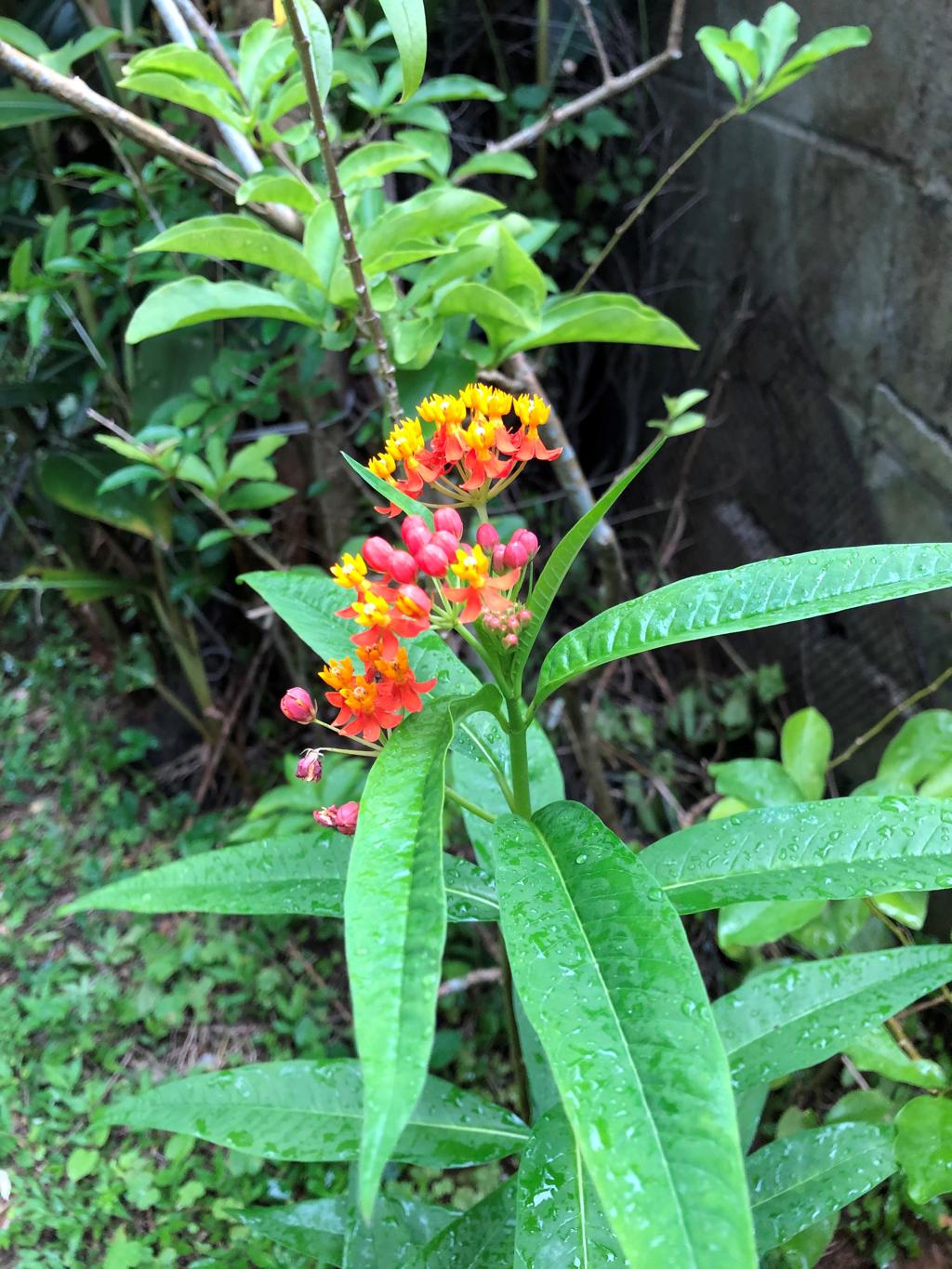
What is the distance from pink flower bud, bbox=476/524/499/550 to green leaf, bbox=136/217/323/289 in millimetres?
508

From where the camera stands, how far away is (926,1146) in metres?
0.89

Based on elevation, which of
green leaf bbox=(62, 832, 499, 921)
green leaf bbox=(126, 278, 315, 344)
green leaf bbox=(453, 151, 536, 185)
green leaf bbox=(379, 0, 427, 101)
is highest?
green leaf bbox=(379, 0, 427, 101)

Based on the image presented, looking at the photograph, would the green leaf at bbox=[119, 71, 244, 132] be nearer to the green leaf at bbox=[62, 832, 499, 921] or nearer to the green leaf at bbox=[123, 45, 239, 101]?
the green leaf at bbox=[123, 45, 239, 101]

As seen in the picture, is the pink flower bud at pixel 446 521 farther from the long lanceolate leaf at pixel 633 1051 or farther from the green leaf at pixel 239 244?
the green leaf at pixel 239 244

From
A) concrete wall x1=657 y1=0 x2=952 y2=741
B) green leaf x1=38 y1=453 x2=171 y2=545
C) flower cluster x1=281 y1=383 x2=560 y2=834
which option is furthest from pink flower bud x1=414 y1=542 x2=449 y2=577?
green leaf x1=38 y1=453 x2=171 y2=545

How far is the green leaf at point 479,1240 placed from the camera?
88 cm

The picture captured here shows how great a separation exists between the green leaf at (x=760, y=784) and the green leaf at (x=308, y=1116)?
1.76ft

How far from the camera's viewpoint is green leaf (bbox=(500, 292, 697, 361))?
107 cm

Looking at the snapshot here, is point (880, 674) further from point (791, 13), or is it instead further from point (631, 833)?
point (791, 13)

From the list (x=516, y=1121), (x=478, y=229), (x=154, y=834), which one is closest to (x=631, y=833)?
(x=516, y=1121)

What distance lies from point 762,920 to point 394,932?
79 centimetres

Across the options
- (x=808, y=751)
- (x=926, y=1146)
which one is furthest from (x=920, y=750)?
(x=926, y=1146)

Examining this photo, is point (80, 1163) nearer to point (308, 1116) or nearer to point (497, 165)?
point (308, 1116)

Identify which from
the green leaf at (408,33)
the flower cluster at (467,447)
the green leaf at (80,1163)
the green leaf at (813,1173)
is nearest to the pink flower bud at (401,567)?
the flower cluster at (467,447)
